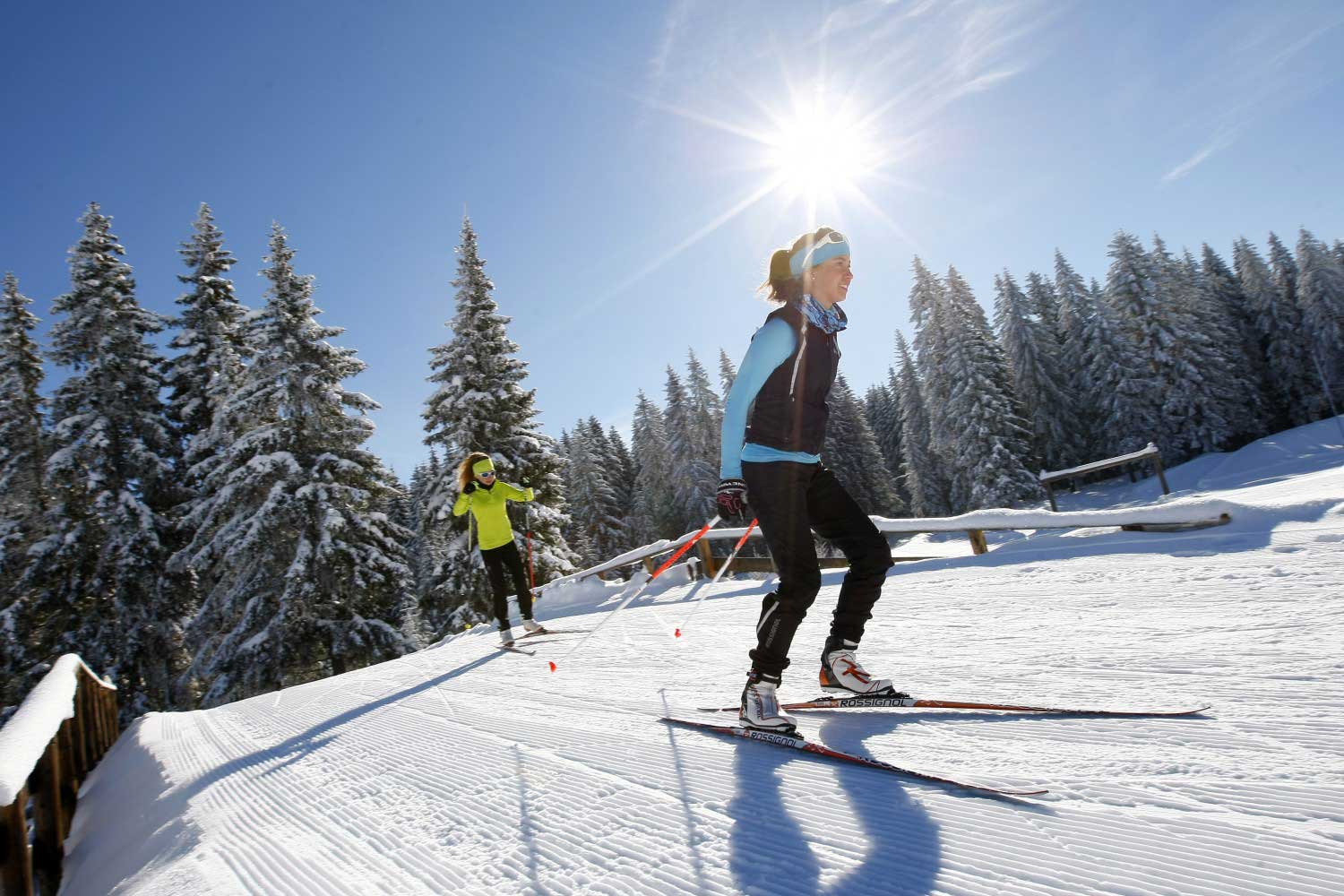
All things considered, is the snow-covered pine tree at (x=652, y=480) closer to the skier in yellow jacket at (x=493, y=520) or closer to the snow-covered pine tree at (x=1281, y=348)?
the skier in yellow jacket at (x=493, y=520)

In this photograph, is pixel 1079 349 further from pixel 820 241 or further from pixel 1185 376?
pixel 820 241

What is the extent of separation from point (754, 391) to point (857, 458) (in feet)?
144

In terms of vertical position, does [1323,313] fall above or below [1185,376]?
above

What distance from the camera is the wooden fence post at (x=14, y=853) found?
216 cm

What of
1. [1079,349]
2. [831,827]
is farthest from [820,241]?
[1079,349]

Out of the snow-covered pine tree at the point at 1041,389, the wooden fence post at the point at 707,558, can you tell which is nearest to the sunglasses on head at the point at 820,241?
the wooden fence post at the point at 707,558

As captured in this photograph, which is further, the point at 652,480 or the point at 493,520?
the point at 652,480

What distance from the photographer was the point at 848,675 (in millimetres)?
3209

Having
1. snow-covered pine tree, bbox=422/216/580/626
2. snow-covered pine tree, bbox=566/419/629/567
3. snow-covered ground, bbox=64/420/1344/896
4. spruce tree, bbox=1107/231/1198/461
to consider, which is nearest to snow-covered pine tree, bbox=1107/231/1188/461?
spruce tree, bbox=1107/231/1198/461

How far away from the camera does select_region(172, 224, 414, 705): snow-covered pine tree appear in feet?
54.2

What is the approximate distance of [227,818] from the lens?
295 cm

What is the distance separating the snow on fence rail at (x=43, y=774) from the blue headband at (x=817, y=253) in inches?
140

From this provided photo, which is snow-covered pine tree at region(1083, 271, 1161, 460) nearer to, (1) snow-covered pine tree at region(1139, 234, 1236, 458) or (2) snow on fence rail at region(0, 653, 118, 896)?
(1) snow-covered pine tree at region(1139, 234, 1236, 458)

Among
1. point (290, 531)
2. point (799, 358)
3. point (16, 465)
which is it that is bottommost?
point (799, 358)
